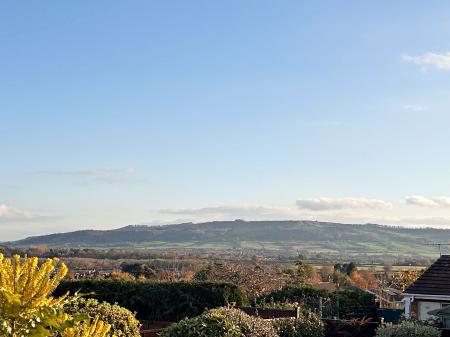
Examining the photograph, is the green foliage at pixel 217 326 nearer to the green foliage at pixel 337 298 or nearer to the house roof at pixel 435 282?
the green foliage at pixel 337 298

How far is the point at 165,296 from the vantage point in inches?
1083

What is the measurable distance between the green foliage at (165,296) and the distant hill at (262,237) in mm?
131685

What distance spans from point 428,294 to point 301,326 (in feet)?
32.7

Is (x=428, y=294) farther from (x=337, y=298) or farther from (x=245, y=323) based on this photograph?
(x=245, y=323)

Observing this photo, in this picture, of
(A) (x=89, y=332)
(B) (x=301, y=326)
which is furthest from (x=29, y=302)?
(B) (x=301, y=326)

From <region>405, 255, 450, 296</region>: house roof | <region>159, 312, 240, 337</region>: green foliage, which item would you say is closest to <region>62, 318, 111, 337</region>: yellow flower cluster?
<region>159, 312, 240, 337</region>: green foliage

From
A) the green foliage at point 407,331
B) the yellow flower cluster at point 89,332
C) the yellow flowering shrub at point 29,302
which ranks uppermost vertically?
the yellow flowering shrub at point 29,302

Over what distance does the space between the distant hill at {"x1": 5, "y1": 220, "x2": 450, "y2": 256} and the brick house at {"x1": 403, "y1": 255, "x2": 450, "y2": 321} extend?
129m

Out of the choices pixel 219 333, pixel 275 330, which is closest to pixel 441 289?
pixel 275 330

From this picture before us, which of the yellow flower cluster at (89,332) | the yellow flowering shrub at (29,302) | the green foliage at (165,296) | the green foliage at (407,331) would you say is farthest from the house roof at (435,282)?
the yellow flowering shrub at (29,302)

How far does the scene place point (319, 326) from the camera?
66.5ft

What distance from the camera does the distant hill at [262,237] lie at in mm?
163312

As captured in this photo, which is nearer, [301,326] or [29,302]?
[29,302]

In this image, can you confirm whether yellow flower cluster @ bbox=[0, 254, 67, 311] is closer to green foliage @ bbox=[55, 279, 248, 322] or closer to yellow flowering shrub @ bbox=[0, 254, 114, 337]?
yellow flowering shrub @ bbox=[0, 254, 114, 337]
